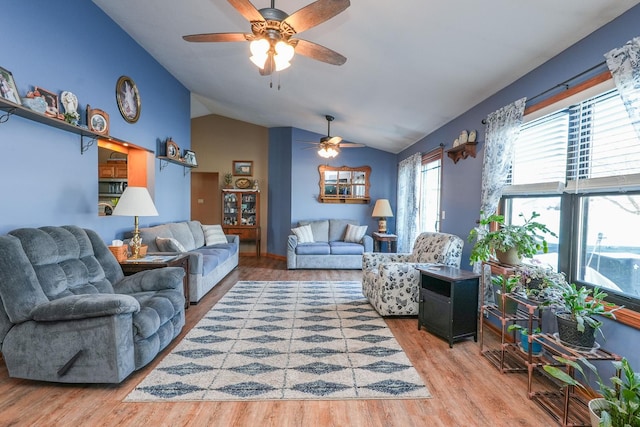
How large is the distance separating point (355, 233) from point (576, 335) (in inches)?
202

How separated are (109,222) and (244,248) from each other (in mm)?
4366

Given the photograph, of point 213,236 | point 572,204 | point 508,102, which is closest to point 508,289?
point 572,204

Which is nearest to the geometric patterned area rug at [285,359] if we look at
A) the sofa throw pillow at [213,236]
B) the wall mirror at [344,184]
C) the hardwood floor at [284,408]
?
the hardwood floor at [284,408]

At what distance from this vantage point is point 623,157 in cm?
209

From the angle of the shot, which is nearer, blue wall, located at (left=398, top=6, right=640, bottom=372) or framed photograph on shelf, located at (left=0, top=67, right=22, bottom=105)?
blue wall, located at (left=398, top=6, right=640, bottom=372)

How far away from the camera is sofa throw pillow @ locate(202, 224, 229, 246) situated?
6109 mm

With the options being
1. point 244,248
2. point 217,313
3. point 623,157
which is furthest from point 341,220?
point 623,157

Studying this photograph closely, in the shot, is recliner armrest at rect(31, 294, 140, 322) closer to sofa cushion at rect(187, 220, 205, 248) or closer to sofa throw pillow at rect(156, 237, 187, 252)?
sofa throw pillow at rect(156, 237, 187, 252)

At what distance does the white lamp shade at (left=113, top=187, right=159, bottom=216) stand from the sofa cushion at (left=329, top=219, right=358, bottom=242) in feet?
14.1

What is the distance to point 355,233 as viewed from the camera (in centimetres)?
703

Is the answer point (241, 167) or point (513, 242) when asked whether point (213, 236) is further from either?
point (513, 242)

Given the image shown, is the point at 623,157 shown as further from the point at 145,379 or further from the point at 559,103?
the point at 145,379

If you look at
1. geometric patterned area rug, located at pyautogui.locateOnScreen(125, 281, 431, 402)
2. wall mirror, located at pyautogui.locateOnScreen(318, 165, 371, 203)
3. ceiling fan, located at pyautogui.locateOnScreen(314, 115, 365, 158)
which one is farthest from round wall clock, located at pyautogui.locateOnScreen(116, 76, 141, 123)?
wall mirror, located at pyautogui.locateOnScreen(318, 165, 371, 203)

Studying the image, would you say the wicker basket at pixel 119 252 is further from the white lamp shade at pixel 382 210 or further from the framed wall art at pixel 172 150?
the white lamp shade at pixel 382 210
